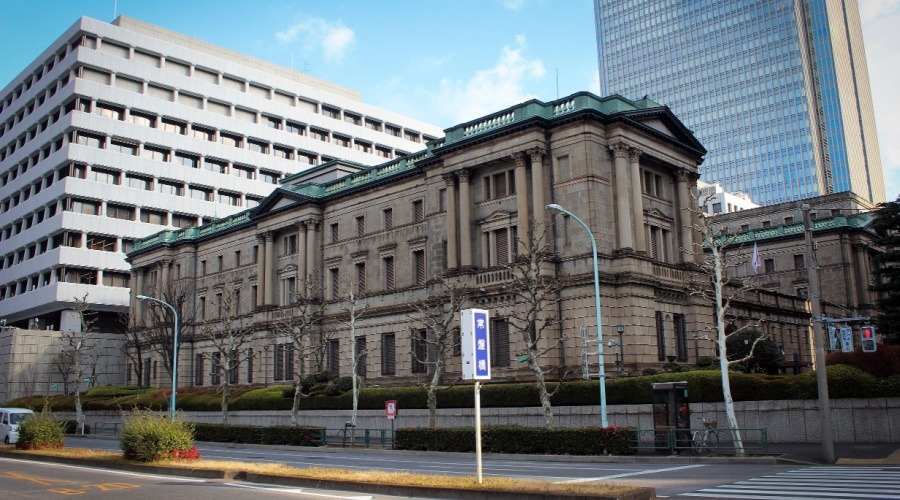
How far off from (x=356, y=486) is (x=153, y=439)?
342 inches

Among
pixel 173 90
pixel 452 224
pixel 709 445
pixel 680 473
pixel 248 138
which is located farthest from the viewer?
pixel 248 138

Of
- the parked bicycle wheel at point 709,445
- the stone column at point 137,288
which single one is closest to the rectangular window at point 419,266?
the parked bicycle wheel at point 709,445

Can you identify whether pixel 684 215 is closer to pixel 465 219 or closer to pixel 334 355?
pixel 465 219

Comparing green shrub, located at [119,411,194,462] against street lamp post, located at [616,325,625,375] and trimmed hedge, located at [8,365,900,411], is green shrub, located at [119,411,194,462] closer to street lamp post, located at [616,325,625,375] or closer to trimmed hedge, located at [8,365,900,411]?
trimmed hedge, located at [8,365,900,411]

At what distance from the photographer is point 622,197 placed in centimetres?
4425

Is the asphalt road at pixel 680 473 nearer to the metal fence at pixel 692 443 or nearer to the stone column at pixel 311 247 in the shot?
the metal fence at pixel 692 443

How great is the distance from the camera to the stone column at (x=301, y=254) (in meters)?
61.2

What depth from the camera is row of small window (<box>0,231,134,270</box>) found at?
282ft

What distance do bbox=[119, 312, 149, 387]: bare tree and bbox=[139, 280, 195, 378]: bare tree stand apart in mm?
791

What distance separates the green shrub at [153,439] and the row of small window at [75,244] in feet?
228

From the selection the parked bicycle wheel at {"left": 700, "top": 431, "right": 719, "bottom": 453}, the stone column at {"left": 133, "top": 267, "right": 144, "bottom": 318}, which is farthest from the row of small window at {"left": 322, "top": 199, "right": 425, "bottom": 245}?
the stone column at {"left": 133, "top": 267, "right": 144, "bottom": 318}

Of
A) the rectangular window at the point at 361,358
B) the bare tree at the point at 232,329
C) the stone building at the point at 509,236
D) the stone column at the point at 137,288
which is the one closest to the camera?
the stone building at the point at 509,236

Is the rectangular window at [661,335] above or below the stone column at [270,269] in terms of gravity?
below

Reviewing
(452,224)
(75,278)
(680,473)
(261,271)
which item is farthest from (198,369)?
(680,473)
